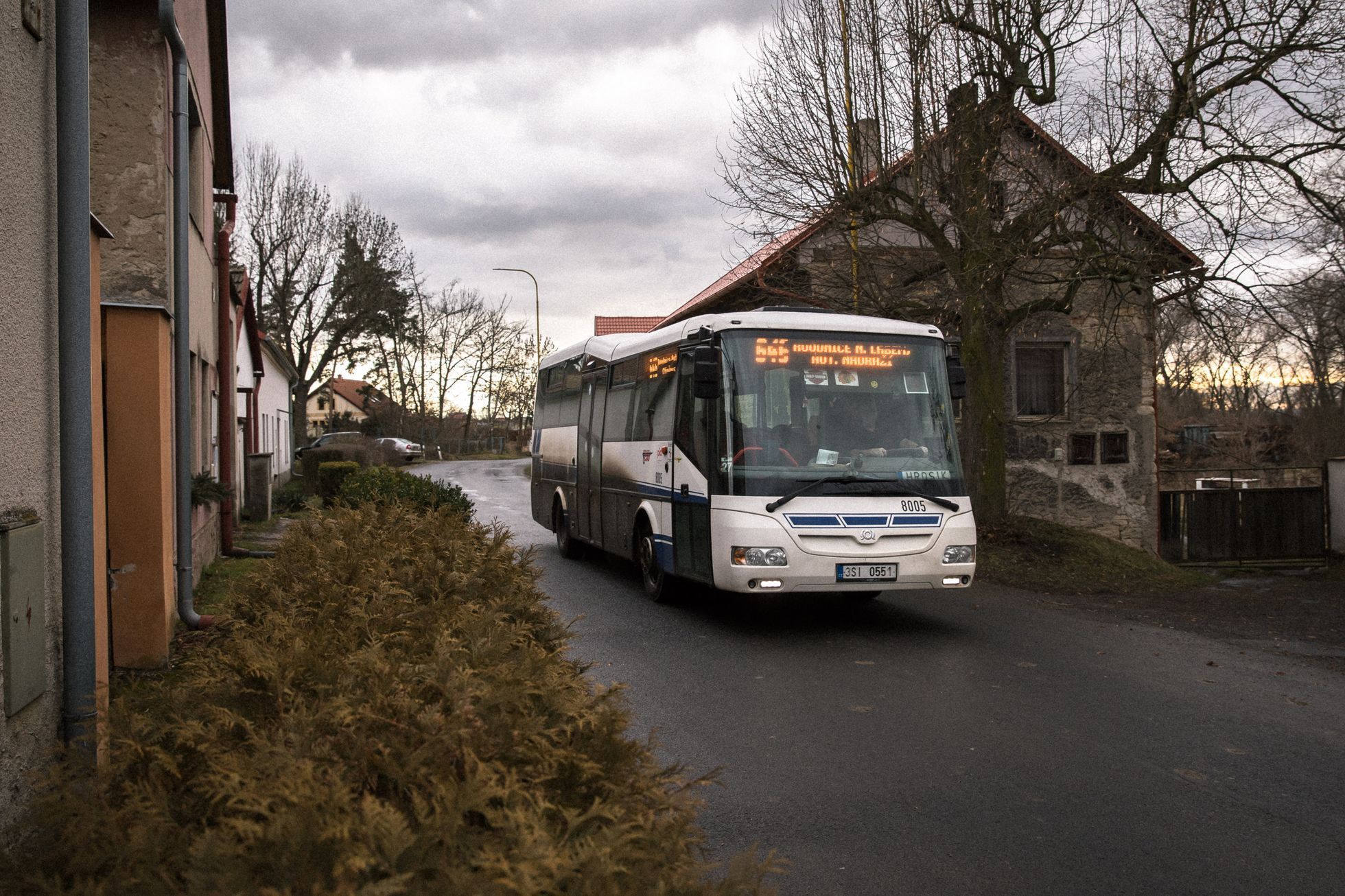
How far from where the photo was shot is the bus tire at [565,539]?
15.9 metres

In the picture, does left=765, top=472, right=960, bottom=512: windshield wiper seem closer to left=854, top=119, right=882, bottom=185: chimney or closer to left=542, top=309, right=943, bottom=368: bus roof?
left=542, top=309, right=943, bottom=368: bus roof

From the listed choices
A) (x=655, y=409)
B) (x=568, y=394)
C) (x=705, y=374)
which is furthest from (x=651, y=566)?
(x=568, y=394)

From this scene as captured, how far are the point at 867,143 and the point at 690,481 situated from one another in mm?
7408

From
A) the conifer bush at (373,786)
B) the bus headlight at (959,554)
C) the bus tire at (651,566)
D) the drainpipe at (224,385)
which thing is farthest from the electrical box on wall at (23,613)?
the drainpipe at (224,385)

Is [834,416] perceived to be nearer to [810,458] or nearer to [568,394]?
[810,458]

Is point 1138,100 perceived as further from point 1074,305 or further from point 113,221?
point 113,221

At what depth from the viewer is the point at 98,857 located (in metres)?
2.37

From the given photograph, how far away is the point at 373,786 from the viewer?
8.59 ft

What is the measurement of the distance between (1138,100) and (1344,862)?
37.1ft

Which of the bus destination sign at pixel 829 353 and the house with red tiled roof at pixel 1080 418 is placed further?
the house with red tiled roof at pixel 1080 418

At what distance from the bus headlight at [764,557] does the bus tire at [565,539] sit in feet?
21.4

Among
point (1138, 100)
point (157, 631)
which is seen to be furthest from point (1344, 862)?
point (1138, 100)

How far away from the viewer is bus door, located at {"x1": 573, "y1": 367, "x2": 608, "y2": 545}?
14.1m

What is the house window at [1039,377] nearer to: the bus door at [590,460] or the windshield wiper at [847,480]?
the bus door at [590,460]
